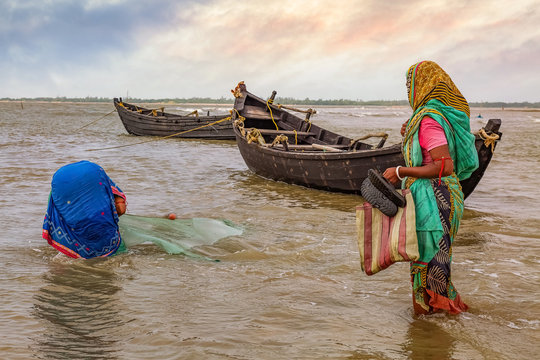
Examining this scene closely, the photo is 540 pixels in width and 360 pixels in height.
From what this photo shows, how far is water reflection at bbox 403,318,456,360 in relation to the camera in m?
2.82

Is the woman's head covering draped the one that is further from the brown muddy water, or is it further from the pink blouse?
the brown muddy water

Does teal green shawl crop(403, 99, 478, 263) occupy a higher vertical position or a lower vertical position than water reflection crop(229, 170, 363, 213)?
higher

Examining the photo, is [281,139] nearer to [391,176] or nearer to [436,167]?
[391,176]

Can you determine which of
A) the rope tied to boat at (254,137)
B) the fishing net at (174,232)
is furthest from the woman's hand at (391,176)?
the rope tied to boat at (254,137)

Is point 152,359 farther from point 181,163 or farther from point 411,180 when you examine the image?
point 181,163

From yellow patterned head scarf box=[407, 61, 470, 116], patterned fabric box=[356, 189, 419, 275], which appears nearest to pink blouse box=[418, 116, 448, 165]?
yellow patterned head scarf box=[407, 61, 470, 116]

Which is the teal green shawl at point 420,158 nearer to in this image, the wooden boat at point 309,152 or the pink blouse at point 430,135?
the pink blouse at point 430,135

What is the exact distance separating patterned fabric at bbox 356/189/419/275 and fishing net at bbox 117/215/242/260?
2.29 meters

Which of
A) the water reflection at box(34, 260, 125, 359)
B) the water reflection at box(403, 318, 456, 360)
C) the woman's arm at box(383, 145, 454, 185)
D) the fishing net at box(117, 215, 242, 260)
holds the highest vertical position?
the woman's arm at box(383, 145, 454, 185)

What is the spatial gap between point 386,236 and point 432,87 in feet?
3.09

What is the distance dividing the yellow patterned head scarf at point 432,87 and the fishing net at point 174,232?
2771mm

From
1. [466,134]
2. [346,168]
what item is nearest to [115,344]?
[466,134]

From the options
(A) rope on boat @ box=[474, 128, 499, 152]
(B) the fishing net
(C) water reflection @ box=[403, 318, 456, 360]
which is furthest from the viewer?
(A) rope on boat @ box=[474, 128, 499, 152]

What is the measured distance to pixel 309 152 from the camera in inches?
363
